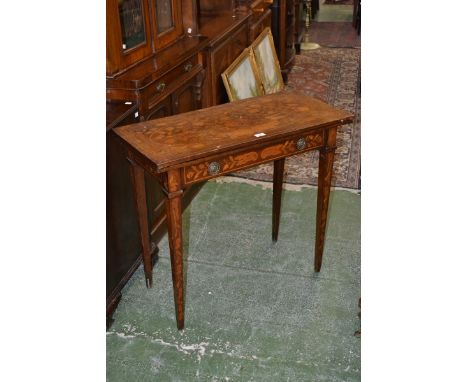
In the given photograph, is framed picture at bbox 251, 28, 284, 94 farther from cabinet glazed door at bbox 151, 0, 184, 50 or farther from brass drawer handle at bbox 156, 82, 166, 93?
brass drawer handle at bbox 156, 82, 166, 93

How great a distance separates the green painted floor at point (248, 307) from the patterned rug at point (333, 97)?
468 mm

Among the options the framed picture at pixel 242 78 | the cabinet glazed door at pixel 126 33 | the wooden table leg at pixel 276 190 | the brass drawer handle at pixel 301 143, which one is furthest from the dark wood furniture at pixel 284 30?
the brass drawer handle at pixel 301 143

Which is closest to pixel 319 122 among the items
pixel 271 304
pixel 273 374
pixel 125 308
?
pixel 271 304

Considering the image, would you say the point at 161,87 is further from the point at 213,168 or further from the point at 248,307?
the point at 248,307

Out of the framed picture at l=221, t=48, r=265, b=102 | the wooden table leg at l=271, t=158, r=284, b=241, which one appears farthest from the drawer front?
the framed picture at l=221, t=48, r=265, b=102

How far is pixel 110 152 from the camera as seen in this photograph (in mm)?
2291

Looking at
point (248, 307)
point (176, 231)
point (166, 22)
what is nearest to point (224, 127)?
point (176, 231)

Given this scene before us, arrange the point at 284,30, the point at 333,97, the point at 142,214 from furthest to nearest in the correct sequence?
the point at 284,30 < the point at 333,97 < the point at 142,214

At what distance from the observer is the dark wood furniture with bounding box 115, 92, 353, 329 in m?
2.00

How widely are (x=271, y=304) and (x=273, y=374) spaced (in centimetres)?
44

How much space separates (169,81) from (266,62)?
85.1 inches

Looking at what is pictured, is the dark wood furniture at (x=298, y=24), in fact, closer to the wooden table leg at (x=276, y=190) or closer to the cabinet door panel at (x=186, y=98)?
the cabinet door panel at (x=186, y=98)

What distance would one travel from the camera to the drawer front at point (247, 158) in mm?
2031

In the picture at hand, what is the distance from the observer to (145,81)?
2453 millimetres
